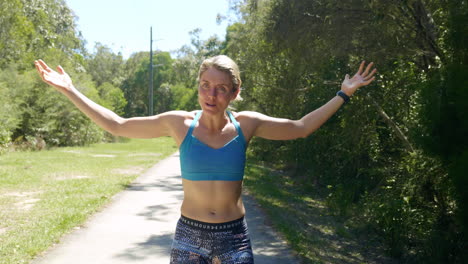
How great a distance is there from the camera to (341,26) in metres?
9.27

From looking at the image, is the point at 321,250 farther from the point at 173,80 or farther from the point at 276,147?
the point at 173,80

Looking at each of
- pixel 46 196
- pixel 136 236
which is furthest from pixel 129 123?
pixel 46 196

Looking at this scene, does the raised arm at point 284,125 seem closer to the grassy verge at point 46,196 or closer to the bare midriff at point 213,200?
the bare midriff at point 213,200

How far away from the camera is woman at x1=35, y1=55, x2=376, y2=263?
9.16 ft

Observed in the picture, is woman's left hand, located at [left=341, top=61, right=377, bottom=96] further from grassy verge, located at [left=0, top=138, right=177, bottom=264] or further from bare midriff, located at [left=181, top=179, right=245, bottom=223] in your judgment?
grassy verge, located at [left=0, top=138, right=177, bottom=264]

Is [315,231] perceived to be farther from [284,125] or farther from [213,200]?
[213,200]

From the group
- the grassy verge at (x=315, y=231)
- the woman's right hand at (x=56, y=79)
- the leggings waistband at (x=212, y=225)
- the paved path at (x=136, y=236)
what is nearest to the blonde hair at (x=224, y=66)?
the leggings waistband at (x=212, y=225)

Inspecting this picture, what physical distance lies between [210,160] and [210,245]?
464 millimetres

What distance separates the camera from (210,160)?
2797 millimetres

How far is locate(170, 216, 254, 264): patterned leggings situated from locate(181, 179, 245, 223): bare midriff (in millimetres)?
39

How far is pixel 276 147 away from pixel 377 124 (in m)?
11.2

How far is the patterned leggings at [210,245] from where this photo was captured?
109 inches

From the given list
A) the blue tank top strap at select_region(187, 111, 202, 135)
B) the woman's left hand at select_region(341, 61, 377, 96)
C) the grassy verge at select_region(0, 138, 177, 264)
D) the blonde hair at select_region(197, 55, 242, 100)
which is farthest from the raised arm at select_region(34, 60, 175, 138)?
the grassy verge at select_region(0, 138, 177, 264)

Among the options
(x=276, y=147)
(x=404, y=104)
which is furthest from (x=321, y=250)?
(x=276, y=147)
